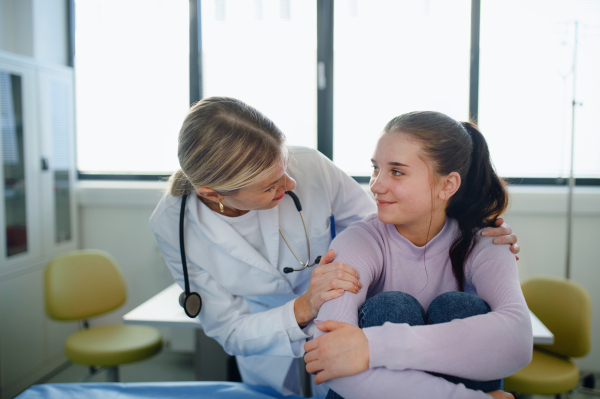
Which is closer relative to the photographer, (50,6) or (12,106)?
(12,106)

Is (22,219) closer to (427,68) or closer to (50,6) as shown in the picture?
(50,6)

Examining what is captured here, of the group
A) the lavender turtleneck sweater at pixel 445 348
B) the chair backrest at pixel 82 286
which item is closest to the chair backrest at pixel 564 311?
the lavender turtleneck sweater at pixel 445 348

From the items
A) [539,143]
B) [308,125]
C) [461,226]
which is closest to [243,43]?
[308,125]

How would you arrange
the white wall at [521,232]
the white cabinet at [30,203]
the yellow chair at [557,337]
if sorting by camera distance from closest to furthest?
the yellow chair at [557,337] → the white cabinet at [30,203] → the white wall at [521,232]

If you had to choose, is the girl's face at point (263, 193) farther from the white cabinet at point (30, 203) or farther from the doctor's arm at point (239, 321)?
the white cabinet at point (30, 203)

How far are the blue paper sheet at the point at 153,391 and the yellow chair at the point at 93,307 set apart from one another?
0.68 m

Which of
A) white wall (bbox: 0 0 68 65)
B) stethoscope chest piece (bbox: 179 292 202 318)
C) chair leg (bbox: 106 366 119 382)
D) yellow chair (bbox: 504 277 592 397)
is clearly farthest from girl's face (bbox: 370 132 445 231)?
white wall (bbox: 0 0 68 65)

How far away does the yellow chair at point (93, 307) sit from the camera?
194 centimetres

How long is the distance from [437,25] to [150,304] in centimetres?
237

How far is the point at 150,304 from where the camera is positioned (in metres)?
1.82

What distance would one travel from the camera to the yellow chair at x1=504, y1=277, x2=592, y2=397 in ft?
5.58

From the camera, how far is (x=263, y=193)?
1163 mm

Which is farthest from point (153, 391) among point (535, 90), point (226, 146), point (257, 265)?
point (535, 90)

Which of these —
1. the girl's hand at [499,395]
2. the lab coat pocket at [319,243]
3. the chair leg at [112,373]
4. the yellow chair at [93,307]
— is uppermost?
the lab coat pocket at [319,243]
